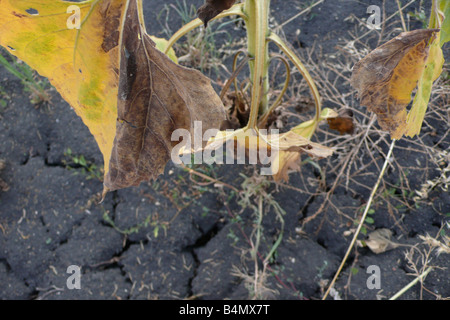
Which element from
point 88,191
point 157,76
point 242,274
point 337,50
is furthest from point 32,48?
point 337,50

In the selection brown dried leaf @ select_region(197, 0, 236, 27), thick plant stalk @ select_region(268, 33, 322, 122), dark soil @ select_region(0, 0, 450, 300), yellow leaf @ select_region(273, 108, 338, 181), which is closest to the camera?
brown dried leaf @ select_region(197, 0, 236, 27)

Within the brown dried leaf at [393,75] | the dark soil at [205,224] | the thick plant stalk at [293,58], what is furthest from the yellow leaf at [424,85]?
the dark soil at [205,224]

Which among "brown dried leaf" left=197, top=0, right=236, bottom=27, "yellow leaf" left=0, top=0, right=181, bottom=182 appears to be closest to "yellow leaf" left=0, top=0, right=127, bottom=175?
"yellow leaf" left=0, top=0, right=181, bottom=182

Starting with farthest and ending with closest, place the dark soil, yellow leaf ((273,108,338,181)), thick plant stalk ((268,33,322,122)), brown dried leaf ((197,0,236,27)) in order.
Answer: the dark soil, yellow leaf ((273,108,338,181)), thick plant stalk ((268,33,322,122)), brown dried leaf ((197,0,236,27))

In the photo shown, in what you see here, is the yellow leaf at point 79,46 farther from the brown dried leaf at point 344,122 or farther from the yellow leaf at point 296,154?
the brown dried leaf at point 344,122

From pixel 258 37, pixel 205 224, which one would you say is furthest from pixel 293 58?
pixel 205 224

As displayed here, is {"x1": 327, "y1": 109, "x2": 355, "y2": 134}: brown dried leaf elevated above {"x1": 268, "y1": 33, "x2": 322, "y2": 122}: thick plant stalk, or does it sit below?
below

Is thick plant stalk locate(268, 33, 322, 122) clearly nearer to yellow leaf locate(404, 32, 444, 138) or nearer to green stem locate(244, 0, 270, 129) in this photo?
green stem locate(244, 0, 270, 129)

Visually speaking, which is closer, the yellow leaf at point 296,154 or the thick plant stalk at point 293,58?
the thick plant stalk at point 293,58
